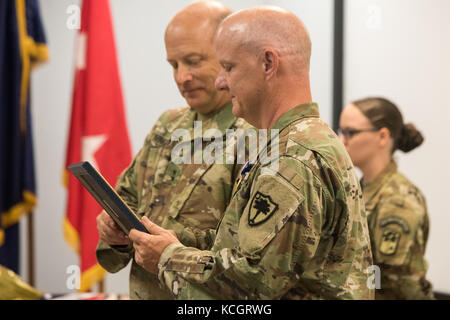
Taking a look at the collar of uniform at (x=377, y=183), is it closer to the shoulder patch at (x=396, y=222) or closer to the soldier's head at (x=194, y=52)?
the shoulder patch at (x=396, y=222)

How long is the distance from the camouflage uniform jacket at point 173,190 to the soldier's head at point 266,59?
0.32 meters

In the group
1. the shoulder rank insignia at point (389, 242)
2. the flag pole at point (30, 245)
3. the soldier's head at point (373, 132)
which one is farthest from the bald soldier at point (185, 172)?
the flag pole at point (30, 245)

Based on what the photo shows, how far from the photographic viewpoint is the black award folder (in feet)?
3.65

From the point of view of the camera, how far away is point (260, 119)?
1114mm

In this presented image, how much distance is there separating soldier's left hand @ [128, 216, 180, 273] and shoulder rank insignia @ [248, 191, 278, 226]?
234 millimetres

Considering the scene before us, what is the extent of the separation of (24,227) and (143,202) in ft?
7.35

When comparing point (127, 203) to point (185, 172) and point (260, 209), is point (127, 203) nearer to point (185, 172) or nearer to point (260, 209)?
point (185, 172)

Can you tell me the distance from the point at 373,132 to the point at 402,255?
56 cm

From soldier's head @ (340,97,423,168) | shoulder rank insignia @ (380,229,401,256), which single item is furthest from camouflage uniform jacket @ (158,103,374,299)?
soldier's head @ (340,97,423,168)

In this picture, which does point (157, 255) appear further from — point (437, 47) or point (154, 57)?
point (437, 47)

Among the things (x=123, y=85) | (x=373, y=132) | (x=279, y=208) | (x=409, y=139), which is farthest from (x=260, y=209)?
(x=123, y=85)

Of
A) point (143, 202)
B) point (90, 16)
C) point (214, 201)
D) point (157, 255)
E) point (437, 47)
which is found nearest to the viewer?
point (157, 255)

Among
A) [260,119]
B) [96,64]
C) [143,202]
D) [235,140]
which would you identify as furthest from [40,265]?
[260,119]
